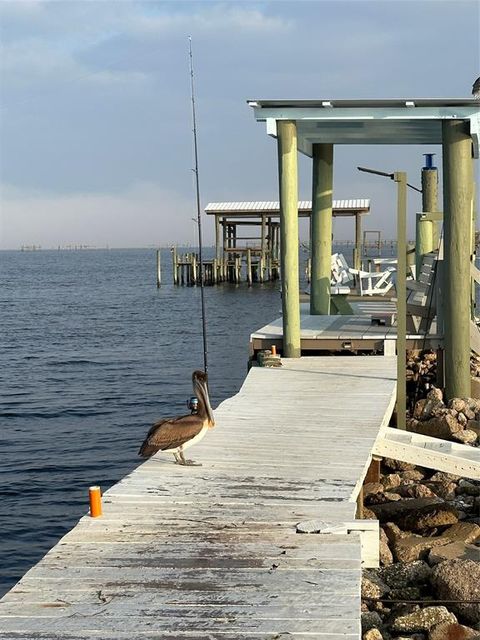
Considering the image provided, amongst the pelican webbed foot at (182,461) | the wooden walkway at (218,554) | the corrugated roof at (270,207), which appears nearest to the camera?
the wooden walkway at (218,554)

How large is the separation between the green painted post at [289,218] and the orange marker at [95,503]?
23.8 feet

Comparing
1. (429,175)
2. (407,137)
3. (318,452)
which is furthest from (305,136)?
(318,452)

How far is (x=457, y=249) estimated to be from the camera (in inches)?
534

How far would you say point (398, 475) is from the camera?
11844mm

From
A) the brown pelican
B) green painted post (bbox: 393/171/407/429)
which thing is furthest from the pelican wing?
green painted post (bbox: 393/171/407/429)

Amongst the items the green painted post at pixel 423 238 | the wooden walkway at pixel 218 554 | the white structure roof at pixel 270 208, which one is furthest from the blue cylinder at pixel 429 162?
the white structure roof at pixel 270 208

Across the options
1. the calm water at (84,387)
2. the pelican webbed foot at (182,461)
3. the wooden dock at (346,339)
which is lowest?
the calm water at (84,387)

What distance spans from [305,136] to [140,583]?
11.3 meters

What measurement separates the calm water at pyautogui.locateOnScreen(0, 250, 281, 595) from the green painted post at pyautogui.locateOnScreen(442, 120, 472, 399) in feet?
18.1

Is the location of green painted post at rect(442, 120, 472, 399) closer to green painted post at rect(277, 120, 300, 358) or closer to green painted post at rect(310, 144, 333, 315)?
green painted post at rect(277, 120, 300, 358)

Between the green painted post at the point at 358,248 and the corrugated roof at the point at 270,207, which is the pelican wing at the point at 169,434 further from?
the corrugated roof at the point at 270,207

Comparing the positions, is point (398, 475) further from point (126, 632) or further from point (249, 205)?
point (249, 205)

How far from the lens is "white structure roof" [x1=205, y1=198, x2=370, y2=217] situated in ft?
166

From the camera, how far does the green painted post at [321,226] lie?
18312mm
